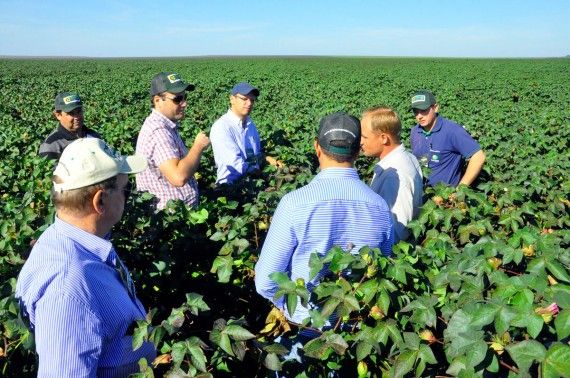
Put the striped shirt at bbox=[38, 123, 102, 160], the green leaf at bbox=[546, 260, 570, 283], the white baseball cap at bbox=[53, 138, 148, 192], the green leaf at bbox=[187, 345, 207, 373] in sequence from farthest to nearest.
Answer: the striped shirt at bbox=[38, 123, 102, 160], the green leaf at bbox=[546, 260, 570, 283], the white baseball cap at bbox=[53, 138, 148, 192], the green leaf at bbox=[187, 345, 207, 373]

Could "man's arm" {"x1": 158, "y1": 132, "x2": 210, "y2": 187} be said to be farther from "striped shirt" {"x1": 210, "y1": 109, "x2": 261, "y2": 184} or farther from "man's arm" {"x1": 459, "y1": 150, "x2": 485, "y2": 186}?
"man's arm" {"x1": 459, "y1": 150, "x2": 485, "y2": 186}

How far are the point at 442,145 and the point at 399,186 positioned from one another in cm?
174

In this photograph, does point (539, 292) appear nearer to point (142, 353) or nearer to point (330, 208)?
point (330, 208)

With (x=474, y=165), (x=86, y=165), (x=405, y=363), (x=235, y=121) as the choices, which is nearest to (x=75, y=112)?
(x=235, y=121)

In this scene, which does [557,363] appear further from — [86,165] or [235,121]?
[235,121]

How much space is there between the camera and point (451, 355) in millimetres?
1414

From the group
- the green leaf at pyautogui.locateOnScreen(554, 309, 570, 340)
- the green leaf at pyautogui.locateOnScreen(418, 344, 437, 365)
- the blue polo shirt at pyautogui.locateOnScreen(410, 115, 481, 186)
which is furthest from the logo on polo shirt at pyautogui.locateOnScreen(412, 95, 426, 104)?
the green leaf at pyautogui.locateOnScreen(554, 309, 570, 340)

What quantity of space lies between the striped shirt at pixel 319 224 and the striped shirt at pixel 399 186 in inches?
24.6

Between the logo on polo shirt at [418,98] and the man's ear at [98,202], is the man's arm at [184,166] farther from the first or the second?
the logo on polo shirt at [418,98]

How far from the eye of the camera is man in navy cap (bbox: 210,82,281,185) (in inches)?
160

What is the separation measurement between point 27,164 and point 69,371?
3.13 meters

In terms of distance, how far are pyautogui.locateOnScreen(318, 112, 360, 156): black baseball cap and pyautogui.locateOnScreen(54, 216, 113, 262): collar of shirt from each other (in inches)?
39.2

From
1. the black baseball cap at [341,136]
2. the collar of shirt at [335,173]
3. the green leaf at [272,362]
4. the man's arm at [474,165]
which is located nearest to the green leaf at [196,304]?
the green leaf at [272,362]

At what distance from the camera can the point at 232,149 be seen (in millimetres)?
4074
